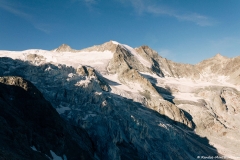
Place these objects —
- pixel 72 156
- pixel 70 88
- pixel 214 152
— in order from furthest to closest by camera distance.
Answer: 1. pixel 214 152
2. pixel 70 88
3. pixel 72 156

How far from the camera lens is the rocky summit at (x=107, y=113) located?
45719 millimetres

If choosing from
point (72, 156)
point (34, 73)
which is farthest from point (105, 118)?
point (34, 73)

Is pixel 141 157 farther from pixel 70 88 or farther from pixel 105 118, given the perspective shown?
pixel 70 88

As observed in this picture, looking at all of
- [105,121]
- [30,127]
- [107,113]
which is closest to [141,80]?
[107,113]

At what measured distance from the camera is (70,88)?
8225cm

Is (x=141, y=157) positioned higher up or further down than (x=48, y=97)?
further down

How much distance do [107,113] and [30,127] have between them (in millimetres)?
38125

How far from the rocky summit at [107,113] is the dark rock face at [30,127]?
6.4 inches

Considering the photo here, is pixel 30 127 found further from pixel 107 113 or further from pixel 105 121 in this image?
pixel 107 113

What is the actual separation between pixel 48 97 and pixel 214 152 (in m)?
65.9

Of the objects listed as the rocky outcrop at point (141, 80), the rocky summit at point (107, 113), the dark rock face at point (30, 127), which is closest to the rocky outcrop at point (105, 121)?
the rocky summit at point (107, 113)

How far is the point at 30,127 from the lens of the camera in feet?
141

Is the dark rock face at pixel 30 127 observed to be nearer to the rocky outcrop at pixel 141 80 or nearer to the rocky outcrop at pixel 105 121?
the rocky outcrop at pixel 105 121

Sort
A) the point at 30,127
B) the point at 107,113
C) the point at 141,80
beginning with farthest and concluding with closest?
the point at 141,80 < the point at 107,113 < the point at 30,127
